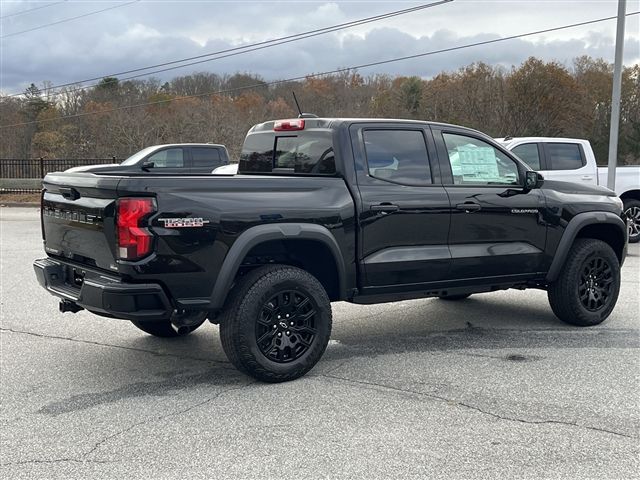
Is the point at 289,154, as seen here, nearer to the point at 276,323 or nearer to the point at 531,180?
the point at 276,323

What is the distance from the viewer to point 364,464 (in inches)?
140

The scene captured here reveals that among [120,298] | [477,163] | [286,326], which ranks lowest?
[286,326]

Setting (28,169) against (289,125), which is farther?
(28,169)

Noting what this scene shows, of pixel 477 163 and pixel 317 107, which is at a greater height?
pixel 317 107

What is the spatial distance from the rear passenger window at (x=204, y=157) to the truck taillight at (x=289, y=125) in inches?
429

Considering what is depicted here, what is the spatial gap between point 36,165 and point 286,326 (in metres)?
28.7

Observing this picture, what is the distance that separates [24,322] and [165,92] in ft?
A: 149

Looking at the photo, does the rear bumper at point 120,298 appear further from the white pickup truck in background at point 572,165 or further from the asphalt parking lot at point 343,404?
the white pickup truck in background at point 572,165

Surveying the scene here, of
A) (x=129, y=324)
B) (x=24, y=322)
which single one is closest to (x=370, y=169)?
(x=129, y=324)

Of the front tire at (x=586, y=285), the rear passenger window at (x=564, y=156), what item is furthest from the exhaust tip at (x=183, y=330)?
the rear passenger window at (x=564, y=156)

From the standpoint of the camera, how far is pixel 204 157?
16.7 metres

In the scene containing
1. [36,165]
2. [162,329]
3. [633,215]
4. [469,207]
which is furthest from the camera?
[36,165]

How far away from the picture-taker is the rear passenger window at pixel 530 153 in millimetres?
12320

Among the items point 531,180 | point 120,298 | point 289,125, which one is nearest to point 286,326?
point 120,298
